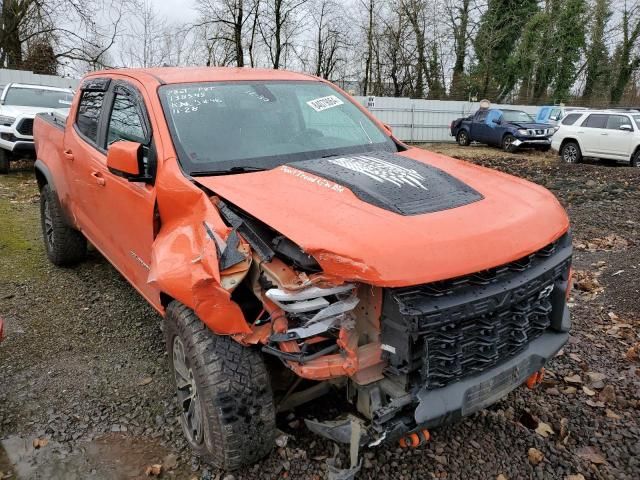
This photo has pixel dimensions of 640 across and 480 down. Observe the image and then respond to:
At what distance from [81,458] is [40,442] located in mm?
299

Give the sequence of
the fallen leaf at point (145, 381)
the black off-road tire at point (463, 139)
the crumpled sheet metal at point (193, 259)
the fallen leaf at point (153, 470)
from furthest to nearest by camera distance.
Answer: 1. the black off-road tire at point (463, 139)
2. the fallen leaf at point (145, 381)
3. the fallen leaf at point (153, 470)
4. the crumpled sheet metal at point (193, 259)

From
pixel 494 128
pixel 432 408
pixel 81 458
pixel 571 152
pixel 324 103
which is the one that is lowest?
pixel 81 458

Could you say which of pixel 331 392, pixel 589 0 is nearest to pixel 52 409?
pixel 331 392

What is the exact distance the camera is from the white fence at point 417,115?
21562mm

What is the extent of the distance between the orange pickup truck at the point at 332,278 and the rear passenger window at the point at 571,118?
45.2ft

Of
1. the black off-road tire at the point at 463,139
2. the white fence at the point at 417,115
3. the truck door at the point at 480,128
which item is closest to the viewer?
the truck door at the point at 480,128

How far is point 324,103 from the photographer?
3670 mm

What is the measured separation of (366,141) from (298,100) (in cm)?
54

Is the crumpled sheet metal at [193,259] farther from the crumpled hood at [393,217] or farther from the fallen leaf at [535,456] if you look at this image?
the fallen leaf at [535,456]

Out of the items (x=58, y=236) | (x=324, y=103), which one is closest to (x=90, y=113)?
(x=58, y=236)

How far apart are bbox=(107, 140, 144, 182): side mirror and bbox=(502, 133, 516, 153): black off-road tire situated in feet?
57.5

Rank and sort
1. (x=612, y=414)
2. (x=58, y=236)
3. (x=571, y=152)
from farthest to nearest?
(x=571, y=152), (x=58, y=236), (x=612, y=414)

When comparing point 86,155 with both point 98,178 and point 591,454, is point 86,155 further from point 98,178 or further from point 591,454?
point 591,454

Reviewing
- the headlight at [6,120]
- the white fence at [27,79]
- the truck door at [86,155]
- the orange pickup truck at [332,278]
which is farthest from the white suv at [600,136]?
the white fence at [27,79]
